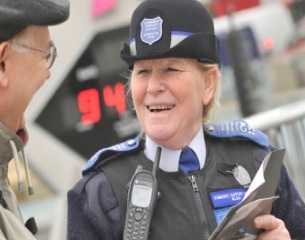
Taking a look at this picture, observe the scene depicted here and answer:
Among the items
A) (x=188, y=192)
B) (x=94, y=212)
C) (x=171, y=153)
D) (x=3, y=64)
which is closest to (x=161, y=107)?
(x=171, y=153)

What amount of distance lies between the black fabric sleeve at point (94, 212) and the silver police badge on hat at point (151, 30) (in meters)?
0.43

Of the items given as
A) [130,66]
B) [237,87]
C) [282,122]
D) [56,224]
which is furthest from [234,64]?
[130,66]

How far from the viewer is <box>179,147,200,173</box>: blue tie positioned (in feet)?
8.70

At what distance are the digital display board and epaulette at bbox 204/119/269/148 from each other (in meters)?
6.50

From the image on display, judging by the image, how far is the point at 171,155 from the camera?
2.64m

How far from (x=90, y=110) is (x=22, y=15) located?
7.12 metres

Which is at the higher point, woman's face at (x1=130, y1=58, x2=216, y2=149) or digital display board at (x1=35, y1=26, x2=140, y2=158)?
woman's face at (x1=130, y1=58, x2=216, y2=149)

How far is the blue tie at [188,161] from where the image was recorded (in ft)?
8.70

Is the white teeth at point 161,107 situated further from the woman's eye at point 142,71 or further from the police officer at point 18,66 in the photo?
the police officer at point 18,66

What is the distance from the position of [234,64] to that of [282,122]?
455 cm

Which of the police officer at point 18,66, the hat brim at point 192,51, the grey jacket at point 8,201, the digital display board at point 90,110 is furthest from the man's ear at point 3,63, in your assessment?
the digital display board at point 90,110

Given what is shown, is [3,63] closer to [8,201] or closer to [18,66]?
[18,66]

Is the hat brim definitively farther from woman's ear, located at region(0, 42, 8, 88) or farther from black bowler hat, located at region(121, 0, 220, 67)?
woman's ear, located at region(0, 42, 8, 88)

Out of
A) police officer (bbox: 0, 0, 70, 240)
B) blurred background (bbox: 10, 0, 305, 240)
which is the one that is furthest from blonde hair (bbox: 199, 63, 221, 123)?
blurred background (bbox: 10, 0, 305, 240)
